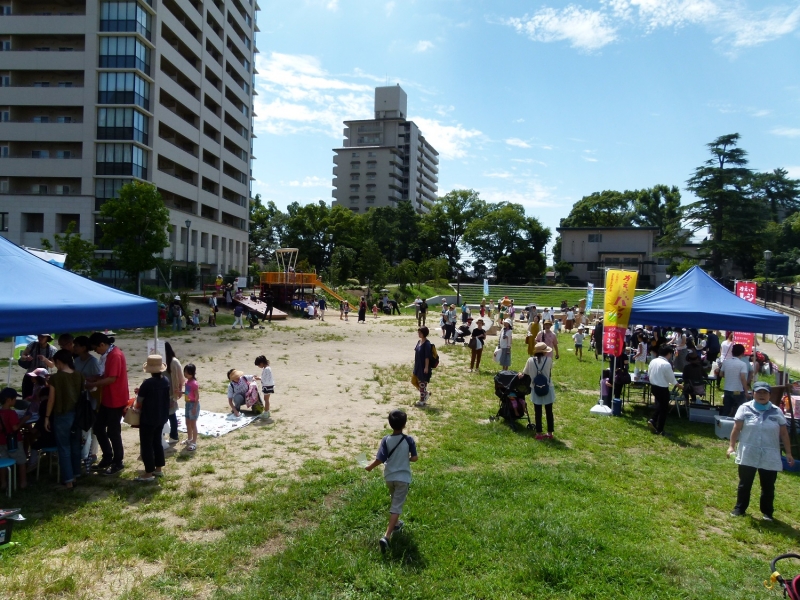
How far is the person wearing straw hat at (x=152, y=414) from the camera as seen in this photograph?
6.48 m

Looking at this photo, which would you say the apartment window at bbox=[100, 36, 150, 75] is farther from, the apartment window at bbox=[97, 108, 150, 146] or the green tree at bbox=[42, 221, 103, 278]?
the green tree at bbox=[42, 221, 103, 278]

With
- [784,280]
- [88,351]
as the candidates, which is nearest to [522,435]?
[88,351]

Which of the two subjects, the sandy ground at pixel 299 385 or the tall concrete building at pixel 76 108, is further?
the tall concrete building at pixel 76 108

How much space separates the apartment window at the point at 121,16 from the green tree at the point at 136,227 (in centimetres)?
1677

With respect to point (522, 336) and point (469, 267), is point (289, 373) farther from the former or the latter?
point (469, 267)

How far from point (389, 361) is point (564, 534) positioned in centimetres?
1191

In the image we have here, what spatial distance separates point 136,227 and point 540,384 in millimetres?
25998

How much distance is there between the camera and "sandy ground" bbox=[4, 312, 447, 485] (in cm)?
803

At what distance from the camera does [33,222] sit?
39844mm

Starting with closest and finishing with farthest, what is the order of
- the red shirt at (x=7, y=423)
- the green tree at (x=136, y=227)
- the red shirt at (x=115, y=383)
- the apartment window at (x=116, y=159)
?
1. the red shirt at (x=7, y=423)
2. the red shirt at (x=115, y=383)
3. the green tree at (x=136, y=227)
4. the apartment window at (x=116, y=159)

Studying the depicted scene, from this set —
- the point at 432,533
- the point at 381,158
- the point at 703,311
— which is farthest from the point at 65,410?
the point at 381,158

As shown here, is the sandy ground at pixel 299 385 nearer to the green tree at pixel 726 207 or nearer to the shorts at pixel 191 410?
the shorts at pixel 191 410

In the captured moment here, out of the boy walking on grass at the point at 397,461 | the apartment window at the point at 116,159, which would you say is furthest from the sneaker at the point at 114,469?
the apartment window at the point at 116,159

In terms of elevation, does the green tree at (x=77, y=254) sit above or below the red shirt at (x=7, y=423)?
above
